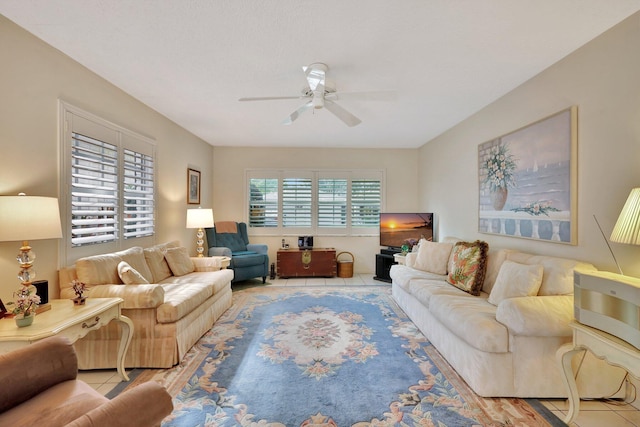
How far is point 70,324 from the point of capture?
1.74 m

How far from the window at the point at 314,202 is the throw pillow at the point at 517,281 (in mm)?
3405

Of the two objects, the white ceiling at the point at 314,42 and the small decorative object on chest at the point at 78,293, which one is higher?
the white ceiling at the point at 314,42

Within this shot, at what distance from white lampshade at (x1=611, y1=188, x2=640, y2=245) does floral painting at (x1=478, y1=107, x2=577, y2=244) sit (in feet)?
2.49

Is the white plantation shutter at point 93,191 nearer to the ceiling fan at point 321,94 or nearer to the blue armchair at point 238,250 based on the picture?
the ceiling fan at point 321,94

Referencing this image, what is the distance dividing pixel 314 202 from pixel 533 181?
377 centimetres

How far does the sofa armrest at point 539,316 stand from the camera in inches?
73.9

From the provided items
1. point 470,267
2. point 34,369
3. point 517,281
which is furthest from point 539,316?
point 34,369

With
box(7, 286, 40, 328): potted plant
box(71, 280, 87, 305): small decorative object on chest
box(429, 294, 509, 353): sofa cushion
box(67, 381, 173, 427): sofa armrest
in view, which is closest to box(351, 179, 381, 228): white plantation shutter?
box(429, 294, 509, 353): sofa cushion

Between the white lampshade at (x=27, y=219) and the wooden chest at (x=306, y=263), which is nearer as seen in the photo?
the white lampshade at (x=27, y=219)

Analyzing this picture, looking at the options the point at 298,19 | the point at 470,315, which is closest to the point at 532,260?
the point at 470,315

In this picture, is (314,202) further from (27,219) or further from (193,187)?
(27,219)

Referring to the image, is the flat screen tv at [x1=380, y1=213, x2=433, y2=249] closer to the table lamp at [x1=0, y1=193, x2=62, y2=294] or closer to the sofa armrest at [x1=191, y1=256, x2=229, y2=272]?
the sofa armrest at [x1=191, y1=256, x2=229, y2=272]

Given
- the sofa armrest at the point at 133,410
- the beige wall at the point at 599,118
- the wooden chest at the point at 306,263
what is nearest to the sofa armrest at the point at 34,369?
the sofa armrest at the point at 133,410

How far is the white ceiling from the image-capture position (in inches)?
71.0
